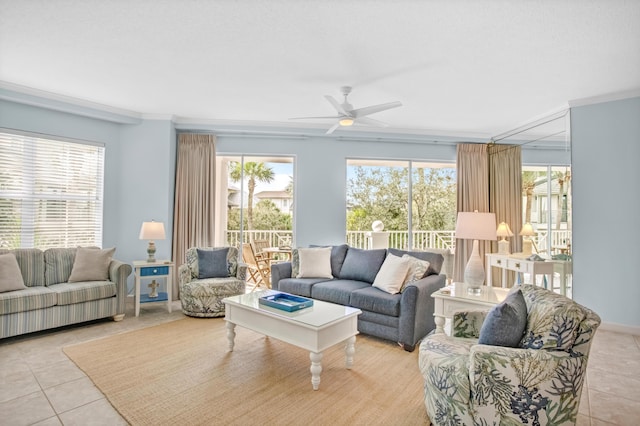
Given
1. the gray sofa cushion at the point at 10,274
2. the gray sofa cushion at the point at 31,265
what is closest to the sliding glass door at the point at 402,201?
the gray sofa cushion at the point at 31,265

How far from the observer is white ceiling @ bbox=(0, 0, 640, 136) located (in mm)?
2432

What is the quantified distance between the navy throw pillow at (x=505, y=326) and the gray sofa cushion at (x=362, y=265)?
7.40 feet

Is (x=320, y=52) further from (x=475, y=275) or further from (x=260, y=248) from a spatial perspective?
(x=260, y=248)

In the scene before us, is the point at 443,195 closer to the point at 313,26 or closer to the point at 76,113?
the point at 313,26

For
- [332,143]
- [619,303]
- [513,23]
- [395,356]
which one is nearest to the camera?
[513,23]

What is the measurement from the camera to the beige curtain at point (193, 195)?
5258 mm

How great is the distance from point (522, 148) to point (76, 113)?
22.8 feet

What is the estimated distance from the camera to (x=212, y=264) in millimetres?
4684

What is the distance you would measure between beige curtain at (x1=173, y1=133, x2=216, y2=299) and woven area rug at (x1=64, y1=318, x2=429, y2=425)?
1.87m

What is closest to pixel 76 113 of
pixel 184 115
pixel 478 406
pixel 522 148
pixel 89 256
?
pixel 184 115

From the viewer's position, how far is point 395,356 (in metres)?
3.16

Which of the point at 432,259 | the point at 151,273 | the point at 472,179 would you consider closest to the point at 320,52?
the point at 432,259

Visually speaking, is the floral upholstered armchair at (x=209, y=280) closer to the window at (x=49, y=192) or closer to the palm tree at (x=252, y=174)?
the palm tree at (x=252, y=174)

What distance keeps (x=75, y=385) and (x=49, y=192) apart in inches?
119
